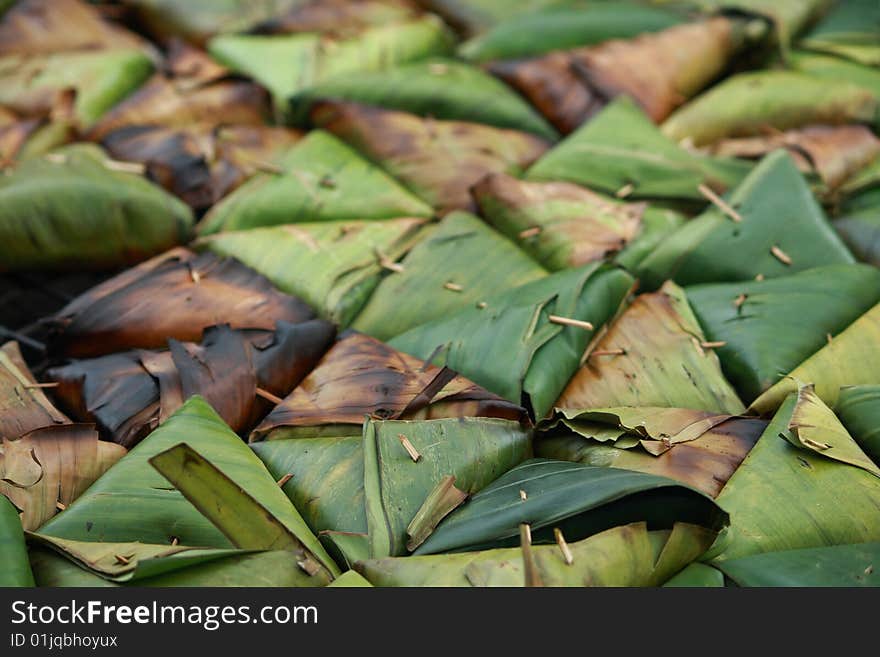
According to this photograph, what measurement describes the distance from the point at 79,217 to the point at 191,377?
0.55 metres

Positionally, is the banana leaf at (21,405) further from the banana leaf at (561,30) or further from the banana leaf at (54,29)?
the banana leaf at (561,30)

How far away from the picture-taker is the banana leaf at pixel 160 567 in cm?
101

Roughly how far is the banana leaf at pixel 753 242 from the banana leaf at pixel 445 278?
234 millimetres

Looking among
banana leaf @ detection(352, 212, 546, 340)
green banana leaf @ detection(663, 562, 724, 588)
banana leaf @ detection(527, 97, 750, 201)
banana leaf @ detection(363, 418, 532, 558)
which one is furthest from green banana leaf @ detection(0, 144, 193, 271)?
green banana leaf @ detection(663, 562, 724, 588)

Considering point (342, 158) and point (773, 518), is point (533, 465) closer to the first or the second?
point (773, 518)

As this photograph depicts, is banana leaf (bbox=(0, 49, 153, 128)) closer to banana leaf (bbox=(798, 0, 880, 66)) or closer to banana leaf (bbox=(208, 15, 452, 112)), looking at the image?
banana leaf (bbox=(208, 15, 452, 112))

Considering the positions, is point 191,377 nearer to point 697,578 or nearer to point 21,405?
point 21,405

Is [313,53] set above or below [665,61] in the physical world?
below

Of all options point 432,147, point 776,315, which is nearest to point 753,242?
point 776,315

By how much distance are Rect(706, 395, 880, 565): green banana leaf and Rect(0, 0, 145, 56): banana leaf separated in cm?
187

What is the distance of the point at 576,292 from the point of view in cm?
140

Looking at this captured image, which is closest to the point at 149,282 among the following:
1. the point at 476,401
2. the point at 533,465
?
the point at 476,401

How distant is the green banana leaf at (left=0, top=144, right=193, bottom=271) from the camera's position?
5.64 feet

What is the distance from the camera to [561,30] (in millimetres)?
2244
